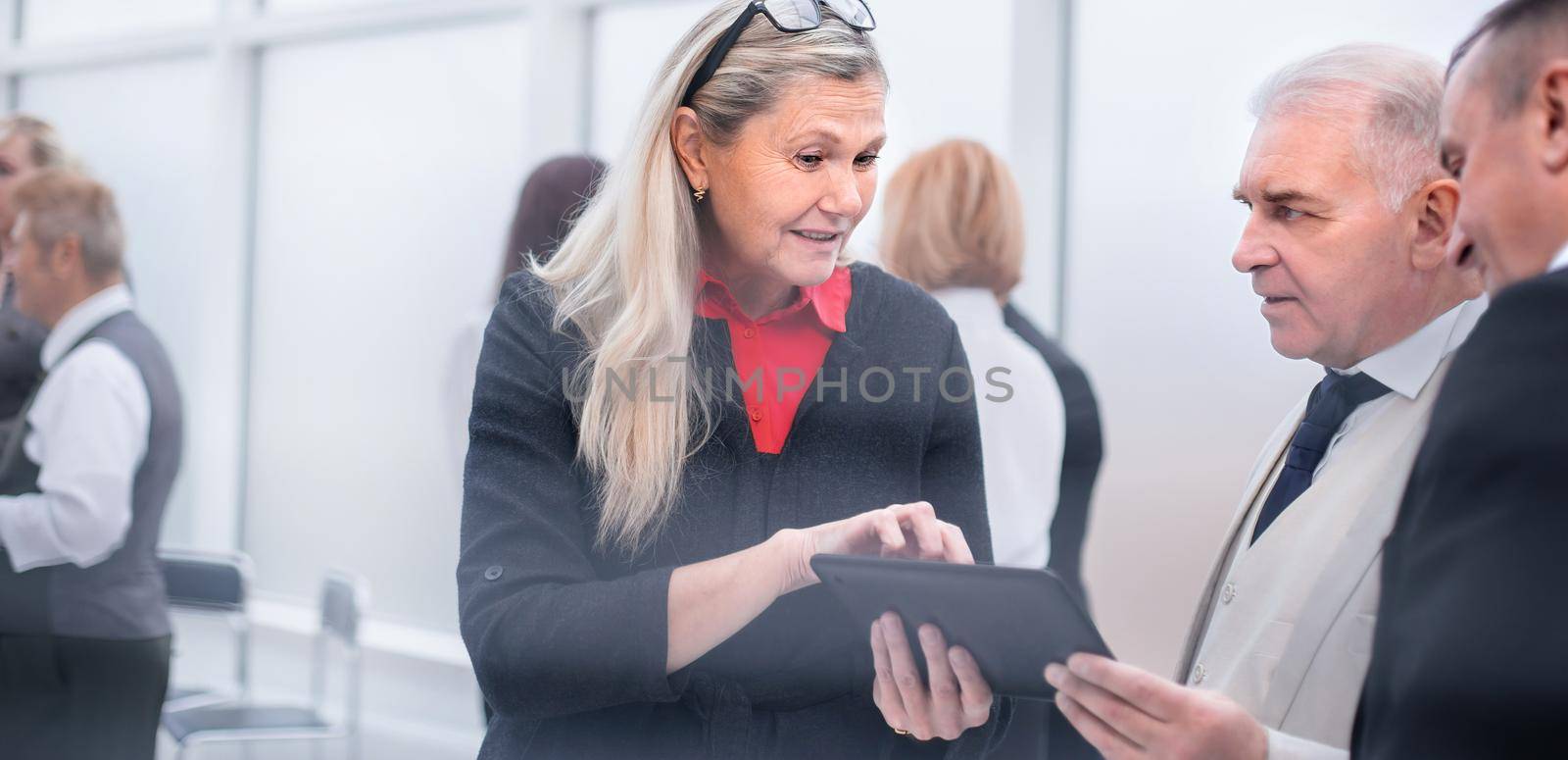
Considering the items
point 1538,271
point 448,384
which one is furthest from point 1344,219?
point 448,384

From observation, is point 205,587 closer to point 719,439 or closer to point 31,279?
point 31,279

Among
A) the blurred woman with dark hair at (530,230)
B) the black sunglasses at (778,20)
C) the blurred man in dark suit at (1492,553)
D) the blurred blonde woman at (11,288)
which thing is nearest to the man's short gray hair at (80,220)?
the blurred blonde woman at (11,288)

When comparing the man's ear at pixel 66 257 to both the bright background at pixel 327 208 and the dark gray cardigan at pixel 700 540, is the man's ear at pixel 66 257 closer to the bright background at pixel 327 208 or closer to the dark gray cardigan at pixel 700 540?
the bright background at pixel 327 208

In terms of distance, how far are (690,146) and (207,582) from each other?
237cm

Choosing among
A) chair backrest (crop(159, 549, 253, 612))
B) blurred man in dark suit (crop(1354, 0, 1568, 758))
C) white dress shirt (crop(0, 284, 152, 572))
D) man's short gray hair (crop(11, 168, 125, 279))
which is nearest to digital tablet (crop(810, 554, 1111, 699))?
blurred man in dark suit (crop(1354, 0, 1568, 758))

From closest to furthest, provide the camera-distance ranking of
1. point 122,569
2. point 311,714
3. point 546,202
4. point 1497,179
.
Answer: point 1497,179
point 546,202
point 122,569
point 311,714

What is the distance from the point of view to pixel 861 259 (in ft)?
4.00

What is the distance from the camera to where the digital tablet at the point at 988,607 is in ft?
2.76

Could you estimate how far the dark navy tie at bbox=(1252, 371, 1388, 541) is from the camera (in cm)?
101

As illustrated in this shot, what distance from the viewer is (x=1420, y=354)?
0.95m

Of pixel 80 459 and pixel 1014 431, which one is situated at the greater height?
pixel 1014 431

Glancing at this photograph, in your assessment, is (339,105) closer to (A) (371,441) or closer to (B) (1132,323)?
(A) (371,441)

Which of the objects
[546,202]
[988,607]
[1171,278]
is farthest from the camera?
[546,202]

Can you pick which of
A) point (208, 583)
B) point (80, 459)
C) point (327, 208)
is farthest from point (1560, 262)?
point (327, 208)
